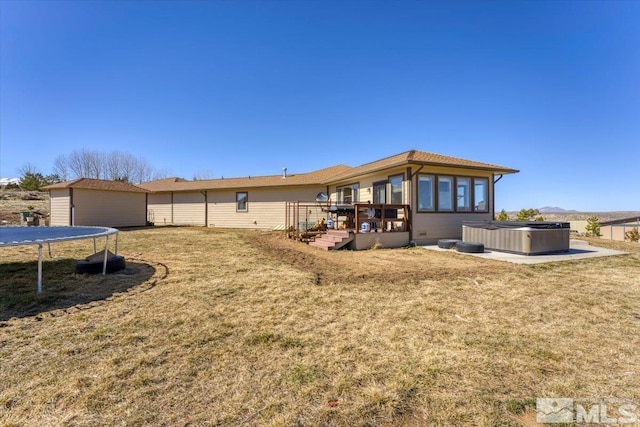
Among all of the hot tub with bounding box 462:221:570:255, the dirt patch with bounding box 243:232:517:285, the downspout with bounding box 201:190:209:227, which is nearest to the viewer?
the dirt patch with bounding box 243:232:517:285

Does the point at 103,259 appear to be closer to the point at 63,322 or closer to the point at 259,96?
the point at 63,322

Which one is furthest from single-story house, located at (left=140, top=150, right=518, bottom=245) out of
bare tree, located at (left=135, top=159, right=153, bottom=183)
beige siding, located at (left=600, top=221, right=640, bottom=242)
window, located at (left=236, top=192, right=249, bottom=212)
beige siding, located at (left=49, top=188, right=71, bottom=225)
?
bare tree, located at (left=135, top=159, right=153, bottom=183)

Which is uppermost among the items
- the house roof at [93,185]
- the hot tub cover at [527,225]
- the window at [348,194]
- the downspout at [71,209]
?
the house roof at [93,185]

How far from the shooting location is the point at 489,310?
12.4ft

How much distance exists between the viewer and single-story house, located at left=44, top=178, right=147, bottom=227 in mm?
15133

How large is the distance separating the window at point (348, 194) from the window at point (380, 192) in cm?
173

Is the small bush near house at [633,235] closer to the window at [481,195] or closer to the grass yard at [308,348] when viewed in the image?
the window at [481,195]

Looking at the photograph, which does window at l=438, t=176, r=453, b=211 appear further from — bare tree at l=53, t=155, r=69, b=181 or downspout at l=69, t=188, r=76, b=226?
bare tree at l=53, t=155, r=69, b=181

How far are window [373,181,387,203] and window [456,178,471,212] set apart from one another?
2731mm

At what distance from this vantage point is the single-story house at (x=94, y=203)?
596 inches

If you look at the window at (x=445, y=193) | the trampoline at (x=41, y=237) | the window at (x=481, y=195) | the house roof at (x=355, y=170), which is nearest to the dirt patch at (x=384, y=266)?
the window at (x=445, y=193)

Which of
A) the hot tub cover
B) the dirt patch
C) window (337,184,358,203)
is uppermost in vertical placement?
window (337,184,358,203)

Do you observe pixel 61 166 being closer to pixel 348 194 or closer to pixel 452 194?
pixel 348 194

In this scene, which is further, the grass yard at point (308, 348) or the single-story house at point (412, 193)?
the single-story house at point (412, 193)
